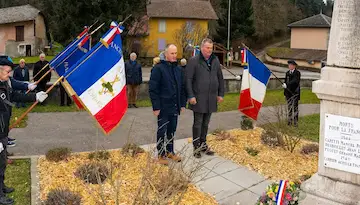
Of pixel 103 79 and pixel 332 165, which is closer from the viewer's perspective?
pixel 332 165

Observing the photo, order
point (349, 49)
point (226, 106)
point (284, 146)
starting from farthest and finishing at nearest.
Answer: point (226, 106), point (284, 146), point (349, 49)

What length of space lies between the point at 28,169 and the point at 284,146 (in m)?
4.70

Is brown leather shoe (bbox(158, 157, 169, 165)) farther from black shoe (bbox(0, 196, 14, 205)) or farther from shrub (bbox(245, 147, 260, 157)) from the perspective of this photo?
black shoe (bbox(0, 196, 14, 205))

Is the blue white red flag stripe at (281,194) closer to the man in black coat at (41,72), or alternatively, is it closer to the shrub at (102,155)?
the shrub at (102,155)

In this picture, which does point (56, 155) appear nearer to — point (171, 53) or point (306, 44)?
point (171, 53)

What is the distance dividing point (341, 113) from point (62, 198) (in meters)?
3.35

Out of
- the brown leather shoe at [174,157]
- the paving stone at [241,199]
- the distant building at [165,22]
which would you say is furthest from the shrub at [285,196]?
the distant building at [165,22]

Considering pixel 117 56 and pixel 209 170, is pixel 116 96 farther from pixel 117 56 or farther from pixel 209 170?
pixel 209 170

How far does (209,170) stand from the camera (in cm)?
626

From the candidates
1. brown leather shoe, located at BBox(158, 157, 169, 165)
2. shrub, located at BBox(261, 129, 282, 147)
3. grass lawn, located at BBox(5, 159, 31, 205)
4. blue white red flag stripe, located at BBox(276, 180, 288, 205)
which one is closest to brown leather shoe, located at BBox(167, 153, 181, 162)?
brown leather shoe, located at BBox(158, 157, 169, 165)

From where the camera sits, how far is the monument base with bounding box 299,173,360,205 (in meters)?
4.07

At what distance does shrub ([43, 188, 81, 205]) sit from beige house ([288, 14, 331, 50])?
3996 centimetres

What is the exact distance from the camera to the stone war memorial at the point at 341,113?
13.1 feet

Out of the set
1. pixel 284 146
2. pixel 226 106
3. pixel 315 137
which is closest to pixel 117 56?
pixel 284 146
